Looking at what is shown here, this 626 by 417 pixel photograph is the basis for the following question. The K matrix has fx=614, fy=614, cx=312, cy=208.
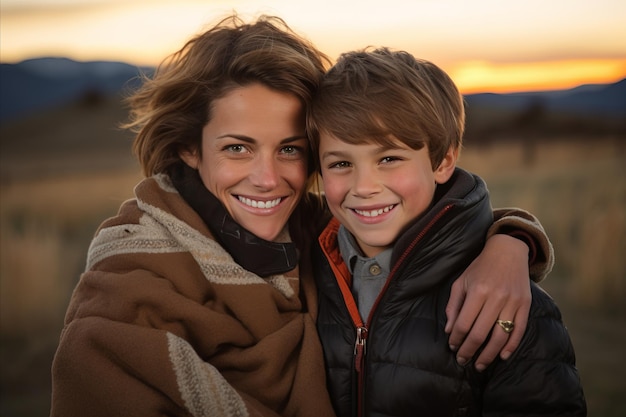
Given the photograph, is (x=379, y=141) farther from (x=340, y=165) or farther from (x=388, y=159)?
(x=340, y=165)

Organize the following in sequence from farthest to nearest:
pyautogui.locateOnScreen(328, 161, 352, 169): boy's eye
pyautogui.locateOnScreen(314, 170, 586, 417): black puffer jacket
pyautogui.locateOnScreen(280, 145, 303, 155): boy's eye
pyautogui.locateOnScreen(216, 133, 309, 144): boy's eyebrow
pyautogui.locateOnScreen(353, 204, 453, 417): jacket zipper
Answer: pyautogui.locateOnScreen(280, 145, 303, 155): boy's eye, pyautogui.locateOnScreen(216, 133, 309, 144): boy's eyebrow, pyautogui.locateOnScreen(328, 161, 352, 169): boy's eye, pyautogui.locateOnScreen(353, 204, 453, 417): jacket zipper, pyautogui.locateOnScreen(314, 170, 586, 417): black puffer jacket

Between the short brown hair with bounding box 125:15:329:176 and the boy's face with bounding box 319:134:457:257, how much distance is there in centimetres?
39

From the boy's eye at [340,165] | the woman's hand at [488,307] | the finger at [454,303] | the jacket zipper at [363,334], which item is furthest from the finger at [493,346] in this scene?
the boy's eye at [340,165]

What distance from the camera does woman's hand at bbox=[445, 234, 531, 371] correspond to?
2062 mm

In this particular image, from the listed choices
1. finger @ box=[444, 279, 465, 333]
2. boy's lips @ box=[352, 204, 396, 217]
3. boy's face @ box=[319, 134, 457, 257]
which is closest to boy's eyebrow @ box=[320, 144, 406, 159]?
boy's face @ box=[319, 134, 457, 257]

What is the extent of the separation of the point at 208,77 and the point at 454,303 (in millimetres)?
1461

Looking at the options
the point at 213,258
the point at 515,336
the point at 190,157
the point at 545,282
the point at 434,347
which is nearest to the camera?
the point at 515,336

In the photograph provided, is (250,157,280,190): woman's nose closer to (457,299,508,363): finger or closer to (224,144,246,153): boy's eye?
(224,144,246,153): boy's eye

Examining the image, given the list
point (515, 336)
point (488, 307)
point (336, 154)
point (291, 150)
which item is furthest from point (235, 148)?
point (515, 336)

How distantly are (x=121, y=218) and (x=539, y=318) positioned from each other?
170 centimetres

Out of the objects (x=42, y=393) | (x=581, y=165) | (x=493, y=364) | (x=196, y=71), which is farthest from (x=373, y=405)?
(x=581, y=165)

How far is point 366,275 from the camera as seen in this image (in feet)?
8.05

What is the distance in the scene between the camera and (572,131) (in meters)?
21.3

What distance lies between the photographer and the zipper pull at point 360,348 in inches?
90.1
